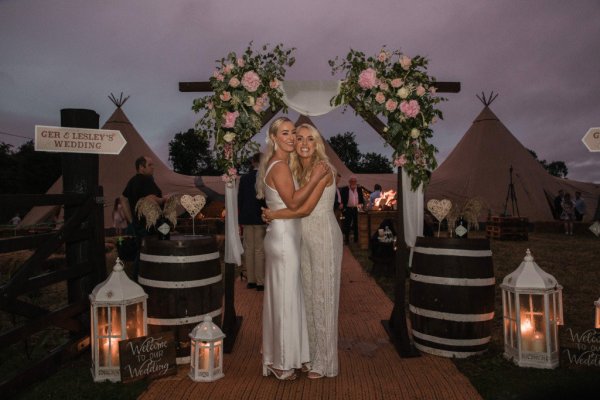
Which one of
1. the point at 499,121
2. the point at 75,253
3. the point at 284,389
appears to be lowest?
the point at 284,389

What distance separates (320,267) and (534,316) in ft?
5.77

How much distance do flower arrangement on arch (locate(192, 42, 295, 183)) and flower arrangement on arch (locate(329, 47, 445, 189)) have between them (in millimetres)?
750

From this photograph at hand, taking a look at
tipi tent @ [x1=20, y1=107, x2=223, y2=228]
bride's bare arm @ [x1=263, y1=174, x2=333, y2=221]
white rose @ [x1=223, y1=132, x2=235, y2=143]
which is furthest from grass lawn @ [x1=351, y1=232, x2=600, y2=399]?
tipi tent @ [x1=20, y1=107, x2=223, y2=228]

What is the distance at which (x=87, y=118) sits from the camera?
398 cm

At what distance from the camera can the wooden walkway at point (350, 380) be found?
3.09m

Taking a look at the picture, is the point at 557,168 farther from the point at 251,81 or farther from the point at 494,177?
the point at 251,81

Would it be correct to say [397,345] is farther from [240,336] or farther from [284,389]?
[240,336]

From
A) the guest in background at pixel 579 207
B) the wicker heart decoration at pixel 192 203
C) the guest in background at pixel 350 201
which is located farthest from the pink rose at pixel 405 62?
the guest in background at pixel 579 207

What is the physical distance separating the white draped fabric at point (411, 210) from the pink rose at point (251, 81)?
1.62 metres

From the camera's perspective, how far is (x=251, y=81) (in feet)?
13.7

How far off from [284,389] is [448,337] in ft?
4.86

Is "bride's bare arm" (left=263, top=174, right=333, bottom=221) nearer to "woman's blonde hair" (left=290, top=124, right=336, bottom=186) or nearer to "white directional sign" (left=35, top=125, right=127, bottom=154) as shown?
"woman's blonde hair" (left=290, top=124, right=336, bottom=186)

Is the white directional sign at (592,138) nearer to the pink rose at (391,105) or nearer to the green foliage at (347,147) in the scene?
the pink rose at (391,105)

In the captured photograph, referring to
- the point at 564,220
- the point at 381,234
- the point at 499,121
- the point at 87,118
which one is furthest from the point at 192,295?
the point at 499,121
